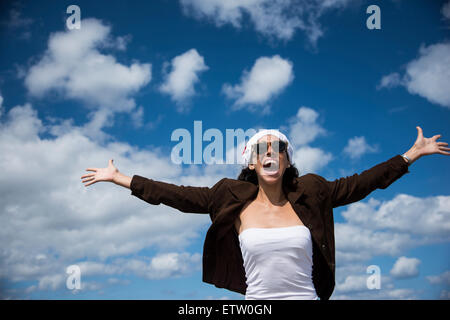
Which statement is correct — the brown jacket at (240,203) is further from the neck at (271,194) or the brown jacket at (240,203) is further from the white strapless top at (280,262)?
the white strapless top at (280,262)

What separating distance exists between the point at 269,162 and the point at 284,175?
576 millimetres

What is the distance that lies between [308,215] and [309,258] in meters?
0.56

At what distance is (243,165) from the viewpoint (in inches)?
226

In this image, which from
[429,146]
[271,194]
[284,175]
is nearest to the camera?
[271,194]

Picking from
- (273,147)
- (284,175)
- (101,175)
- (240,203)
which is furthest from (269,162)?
(101,175)

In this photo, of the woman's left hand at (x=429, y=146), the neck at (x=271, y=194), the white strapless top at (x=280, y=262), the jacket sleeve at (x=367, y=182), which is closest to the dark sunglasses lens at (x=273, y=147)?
the neck at (x=271, y=194)

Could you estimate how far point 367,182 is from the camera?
17.4 feet

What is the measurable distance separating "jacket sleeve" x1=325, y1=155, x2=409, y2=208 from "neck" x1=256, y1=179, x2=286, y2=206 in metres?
0.70

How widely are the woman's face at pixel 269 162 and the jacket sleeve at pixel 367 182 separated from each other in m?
0.78

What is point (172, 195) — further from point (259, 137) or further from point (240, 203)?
point (259, 137)

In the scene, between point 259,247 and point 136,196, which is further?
point 136,196
